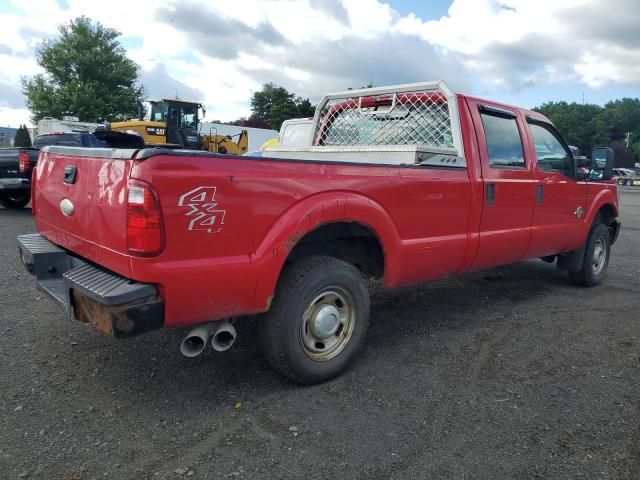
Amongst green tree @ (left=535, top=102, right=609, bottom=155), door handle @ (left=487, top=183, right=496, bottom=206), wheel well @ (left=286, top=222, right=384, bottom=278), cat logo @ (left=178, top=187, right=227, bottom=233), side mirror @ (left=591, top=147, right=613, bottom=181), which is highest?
green tree @ (left=535, top=102, right=609, bottom=155)

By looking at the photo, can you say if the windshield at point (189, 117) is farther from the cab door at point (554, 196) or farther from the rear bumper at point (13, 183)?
the cab door at point (554, 196)

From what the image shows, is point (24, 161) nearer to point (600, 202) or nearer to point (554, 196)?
point (554, 196)

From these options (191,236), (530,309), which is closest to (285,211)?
(191,236)

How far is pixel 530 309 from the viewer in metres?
5.17

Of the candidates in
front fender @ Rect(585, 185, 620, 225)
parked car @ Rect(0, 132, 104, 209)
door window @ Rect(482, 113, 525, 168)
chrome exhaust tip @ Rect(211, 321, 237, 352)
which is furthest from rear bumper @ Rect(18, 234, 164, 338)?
parked car @ Rect(0, 132, 104, 209)

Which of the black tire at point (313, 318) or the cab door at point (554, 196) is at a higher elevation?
the cab door at point (554, 196)

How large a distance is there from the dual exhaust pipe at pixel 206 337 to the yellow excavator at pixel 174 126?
53.2ft

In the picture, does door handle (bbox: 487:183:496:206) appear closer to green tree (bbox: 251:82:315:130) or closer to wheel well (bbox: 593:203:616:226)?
wheel well (bbox: 593:203:616:226)

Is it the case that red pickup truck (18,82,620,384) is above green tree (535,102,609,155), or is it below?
below

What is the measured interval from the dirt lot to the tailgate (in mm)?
862

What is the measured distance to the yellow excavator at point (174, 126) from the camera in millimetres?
19172

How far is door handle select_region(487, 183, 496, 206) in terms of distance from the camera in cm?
436

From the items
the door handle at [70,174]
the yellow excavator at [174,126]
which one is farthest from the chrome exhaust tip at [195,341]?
the yellow excavator at [174,126]

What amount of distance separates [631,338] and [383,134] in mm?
2762
